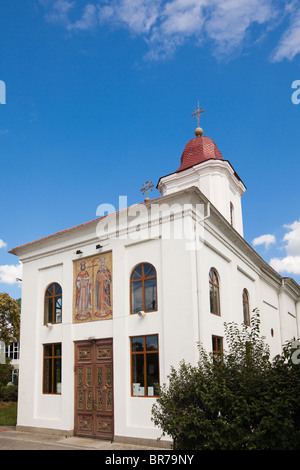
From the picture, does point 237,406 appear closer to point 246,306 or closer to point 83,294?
point 83,294

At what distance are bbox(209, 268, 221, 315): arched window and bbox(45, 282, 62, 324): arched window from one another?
5.42 metres

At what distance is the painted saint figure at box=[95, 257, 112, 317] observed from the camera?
13470 mm

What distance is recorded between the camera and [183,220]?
1238cm

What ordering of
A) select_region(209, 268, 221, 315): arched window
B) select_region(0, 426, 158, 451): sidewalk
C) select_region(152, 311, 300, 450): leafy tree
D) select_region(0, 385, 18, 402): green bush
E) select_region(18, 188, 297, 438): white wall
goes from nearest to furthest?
select_region(152, 311, 300, 450): leafy tree, select_region(0, 426, 158, 451): sidewalk, select_region(18, 188, 297, 438): white wall, select_region(209, 268, 221, 315): arched window, select_region(0, 385, 18, 402): green bush

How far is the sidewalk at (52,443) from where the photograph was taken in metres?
11.4

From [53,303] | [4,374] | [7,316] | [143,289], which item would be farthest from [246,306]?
[4,374]

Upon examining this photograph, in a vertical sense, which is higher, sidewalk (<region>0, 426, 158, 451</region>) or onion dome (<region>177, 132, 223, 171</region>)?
onion dome (<region>177, 132, 223, 171</region>)

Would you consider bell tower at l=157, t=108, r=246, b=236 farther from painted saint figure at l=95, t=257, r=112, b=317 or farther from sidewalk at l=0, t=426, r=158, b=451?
sidewalk at l=0, t=426, r=158, b=451

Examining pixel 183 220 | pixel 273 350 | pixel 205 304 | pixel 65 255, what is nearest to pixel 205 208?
pixel 183 220

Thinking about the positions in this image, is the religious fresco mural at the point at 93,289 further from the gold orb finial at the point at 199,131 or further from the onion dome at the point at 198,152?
the gold orb finial at the point at 199,131

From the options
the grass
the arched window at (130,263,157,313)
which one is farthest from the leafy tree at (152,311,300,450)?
the grass

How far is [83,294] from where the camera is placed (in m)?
14.2

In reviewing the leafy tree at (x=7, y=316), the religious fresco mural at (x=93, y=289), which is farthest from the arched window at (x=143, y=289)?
the leafy tree at (x=7, y=316)

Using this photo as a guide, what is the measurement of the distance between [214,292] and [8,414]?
37.9ft
